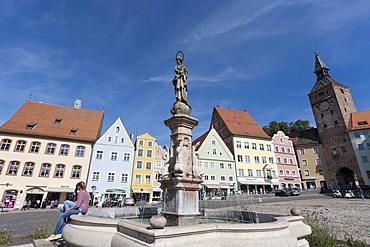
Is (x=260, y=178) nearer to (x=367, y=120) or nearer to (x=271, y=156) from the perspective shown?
(x=271, y=156)

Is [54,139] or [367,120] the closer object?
[54,139]

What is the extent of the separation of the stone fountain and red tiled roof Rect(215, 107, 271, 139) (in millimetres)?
34163

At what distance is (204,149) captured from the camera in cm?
3609

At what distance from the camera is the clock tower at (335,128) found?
40656 millimetres

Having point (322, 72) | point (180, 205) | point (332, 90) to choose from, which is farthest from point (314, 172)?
point (180, 205)

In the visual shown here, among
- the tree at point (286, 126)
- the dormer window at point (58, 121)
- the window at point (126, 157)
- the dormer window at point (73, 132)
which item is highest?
the tree at point (286, 126)

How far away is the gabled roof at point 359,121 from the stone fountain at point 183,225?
155 feet

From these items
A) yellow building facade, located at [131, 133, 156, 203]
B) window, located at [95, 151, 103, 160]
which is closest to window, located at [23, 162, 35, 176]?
window, located at [95, 151, 103, 160]

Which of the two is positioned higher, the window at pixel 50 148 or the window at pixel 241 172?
the window at pixel 50 148

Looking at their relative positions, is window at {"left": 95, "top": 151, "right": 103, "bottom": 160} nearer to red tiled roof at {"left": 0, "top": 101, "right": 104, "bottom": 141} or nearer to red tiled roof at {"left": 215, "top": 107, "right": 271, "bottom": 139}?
red tiled roof at {"left": 0, "top": 101, "right": 104, "bottom": 141}

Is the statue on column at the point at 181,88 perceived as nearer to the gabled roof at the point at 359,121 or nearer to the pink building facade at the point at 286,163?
the pink building facade at the point at 286,163

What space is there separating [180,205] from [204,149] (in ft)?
102

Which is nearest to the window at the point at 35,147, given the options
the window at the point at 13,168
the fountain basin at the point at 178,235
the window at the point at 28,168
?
the window at the point at 28,168

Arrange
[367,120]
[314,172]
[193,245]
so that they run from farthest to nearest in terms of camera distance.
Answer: [314,172], [367,120], [193,245]
